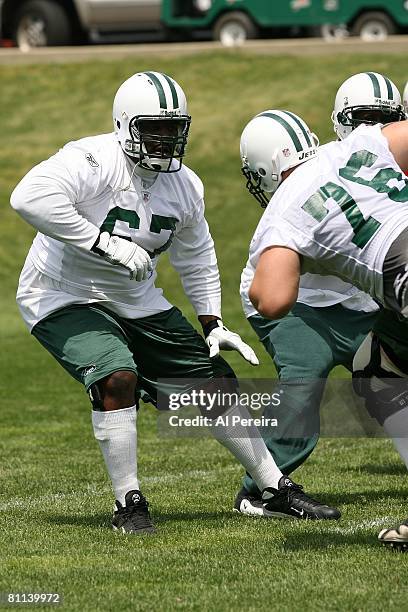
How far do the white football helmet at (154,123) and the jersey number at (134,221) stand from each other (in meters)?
0.21

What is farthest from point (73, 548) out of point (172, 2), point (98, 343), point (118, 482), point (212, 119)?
point (172, 2)

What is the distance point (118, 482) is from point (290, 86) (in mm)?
14448

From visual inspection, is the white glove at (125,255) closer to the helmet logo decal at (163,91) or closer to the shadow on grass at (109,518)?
the helmet logo decal at (163,91)

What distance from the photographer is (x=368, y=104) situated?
6.44 metres

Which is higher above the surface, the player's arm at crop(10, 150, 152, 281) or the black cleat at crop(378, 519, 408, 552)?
the player's arm at crop(10, 150, 152, 281)

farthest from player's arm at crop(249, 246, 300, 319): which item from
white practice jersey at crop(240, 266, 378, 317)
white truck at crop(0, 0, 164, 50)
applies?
white truck at crop(0, 0, 164, 50)

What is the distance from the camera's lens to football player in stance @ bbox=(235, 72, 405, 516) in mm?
5641

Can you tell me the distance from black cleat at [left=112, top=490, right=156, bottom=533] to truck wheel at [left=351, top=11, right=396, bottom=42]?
16.3 m

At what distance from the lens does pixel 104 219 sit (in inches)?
211

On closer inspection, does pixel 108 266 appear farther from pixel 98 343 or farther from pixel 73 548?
pixel 73 548

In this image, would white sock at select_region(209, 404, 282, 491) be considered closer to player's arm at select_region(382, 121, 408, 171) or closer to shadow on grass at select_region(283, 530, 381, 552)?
shadow on grass at select_region(283, 530, 381, 552)

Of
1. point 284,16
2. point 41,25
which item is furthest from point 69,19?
point 284,16

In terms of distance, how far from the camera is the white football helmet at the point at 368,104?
644cm

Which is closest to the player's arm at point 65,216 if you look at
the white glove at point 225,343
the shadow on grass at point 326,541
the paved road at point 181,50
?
the white glove at point 225,343
